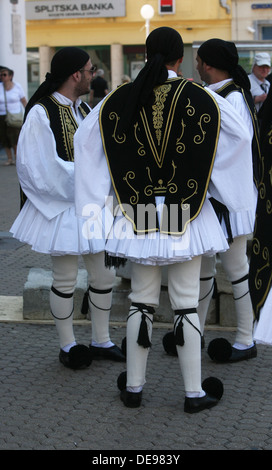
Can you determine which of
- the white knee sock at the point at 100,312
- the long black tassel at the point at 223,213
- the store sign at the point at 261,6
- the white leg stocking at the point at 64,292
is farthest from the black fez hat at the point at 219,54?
the store sign at the point at 261,6

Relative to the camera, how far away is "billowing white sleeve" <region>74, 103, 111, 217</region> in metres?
4.25

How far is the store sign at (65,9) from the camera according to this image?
31.2 meters

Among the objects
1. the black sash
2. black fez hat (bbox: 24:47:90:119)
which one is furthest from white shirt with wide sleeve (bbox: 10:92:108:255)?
the black sash

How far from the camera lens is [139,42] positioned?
30.9m

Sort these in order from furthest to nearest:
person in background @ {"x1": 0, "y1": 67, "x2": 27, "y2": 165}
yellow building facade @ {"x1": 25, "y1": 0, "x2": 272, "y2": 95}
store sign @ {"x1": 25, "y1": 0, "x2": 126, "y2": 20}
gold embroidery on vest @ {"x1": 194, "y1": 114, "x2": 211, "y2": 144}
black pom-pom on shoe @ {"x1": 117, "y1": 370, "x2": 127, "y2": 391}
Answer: store sign @ {"x1": 25, "y1": 0, "x2": 126, "y2": 20} → yellow building facade @ {"x1": 25, "y1": 0, "x2": 272, "y2": 95} → person in background @ {"x1": 0, "y1": 67, "x2": 27, "y2": 165} → black pom-pom on shoe @ {"x1": 117, "y1": 370, "x2": 127, "y2": 391} → gold embroidery on vest @ {"x1": 194, "y1": 114, "x2": 211, "y2": 144}

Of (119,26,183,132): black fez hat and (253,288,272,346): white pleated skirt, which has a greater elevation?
(119,26,183,132): black fez hat

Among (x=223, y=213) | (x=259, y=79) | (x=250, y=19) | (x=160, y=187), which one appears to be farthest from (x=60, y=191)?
(x=250, y=19)

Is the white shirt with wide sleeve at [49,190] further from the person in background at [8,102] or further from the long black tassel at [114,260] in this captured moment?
the person in background at [8,102]

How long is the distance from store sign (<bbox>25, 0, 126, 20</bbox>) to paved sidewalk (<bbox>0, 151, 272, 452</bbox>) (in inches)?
1048

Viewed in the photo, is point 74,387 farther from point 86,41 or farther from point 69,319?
point 86,41

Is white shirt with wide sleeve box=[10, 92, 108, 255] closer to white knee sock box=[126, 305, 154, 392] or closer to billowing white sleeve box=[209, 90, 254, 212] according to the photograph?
white knee sock box=[126, 305, 154, 392]

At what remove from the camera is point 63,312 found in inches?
200

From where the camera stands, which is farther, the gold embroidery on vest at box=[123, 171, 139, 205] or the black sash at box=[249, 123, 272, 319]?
the gold embroidery on vest at box=[123, 171, 139, 205]

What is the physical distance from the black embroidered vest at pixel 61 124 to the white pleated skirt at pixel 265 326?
1.70 metres
